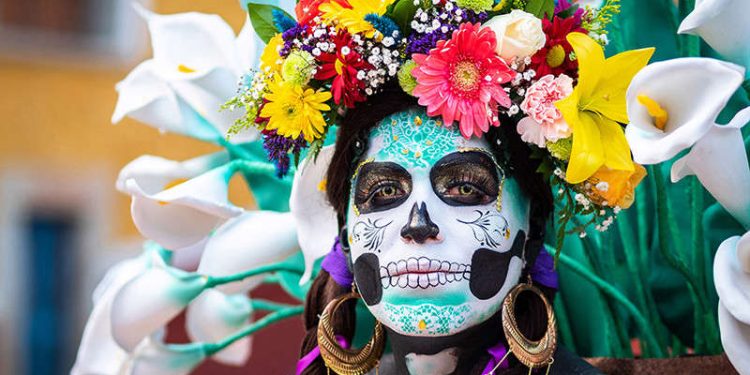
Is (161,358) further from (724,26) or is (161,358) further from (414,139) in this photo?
(724,26)

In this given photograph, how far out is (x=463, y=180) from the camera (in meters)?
2.09

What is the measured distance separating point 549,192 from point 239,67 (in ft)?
2.88

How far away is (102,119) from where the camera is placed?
747 cm

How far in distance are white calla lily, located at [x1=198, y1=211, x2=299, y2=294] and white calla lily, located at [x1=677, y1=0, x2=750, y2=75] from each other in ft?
3.37

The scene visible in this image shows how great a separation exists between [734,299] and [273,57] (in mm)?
956

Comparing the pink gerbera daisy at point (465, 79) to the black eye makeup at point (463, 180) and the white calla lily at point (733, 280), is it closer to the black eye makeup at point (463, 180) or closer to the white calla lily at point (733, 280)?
the black eye makeup at point (463, 180)

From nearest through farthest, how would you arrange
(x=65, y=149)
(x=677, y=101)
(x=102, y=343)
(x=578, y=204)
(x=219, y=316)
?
1. (x=677, y=101)
2. (x=578, y=204)
3. (x=102, y=343)
4. (x=219, y=316)
5. (x=65, y=149)

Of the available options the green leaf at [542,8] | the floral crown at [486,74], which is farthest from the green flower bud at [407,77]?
the green leaf at [542,8]

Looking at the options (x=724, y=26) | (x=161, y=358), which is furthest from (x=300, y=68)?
(x=161, y=358)

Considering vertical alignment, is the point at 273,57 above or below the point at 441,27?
below

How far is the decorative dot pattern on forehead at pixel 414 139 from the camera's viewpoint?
6.89 ft

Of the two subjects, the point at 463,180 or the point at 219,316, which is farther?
the point at 219,316

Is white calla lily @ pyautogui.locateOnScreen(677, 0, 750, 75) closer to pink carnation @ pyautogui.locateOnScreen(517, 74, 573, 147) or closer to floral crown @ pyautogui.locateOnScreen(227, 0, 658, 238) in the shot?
floral crown @ pyautogui.locateOnScreen(227, 0, 658, 238)

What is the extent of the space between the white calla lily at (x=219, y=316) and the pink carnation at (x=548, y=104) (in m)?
1.18
